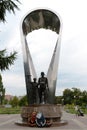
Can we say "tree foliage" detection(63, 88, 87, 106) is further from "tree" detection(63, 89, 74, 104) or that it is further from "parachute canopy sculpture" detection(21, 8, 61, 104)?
"parachute canopy sculpture" detection(21, 8, 61, 104)

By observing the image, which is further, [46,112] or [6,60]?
[46,112]

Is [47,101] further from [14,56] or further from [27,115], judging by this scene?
[14,56]

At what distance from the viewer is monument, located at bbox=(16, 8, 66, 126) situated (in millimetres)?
18664

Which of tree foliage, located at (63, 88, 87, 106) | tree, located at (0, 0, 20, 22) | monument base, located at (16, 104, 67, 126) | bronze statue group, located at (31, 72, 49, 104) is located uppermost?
tree foliage, located at (63, 88, 87, 106)

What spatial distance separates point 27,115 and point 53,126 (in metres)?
2.08

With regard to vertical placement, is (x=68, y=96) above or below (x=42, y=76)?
above

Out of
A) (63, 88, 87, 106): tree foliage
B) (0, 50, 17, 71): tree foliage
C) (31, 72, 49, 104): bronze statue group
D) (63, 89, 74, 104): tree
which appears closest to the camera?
(0, 50, 17, 71): tree foliage

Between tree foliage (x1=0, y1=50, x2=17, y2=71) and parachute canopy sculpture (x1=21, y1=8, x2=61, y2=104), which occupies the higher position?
parachute canopy sculpture (x1=21, y1=8, x2=61, y2=104)

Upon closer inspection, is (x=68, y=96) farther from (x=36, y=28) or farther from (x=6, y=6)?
(x=6, y=6)

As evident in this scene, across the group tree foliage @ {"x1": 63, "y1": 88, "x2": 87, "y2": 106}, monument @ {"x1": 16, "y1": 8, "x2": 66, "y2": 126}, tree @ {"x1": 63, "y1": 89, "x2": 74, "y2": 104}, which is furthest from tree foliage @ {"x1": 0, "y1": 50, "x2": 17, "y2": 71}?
tree @ {"x1": 63, "y1": 89, "x2": 74, "y2": 104}

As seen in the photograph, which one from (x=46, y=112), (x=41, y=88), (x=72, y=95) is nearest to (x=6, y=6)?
(x=46, y=112)

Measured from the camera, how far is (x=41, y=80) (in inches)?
791

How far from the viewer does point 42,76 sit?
20125mm

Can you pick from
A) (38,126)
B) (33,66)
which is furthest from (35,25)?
(38,126)
